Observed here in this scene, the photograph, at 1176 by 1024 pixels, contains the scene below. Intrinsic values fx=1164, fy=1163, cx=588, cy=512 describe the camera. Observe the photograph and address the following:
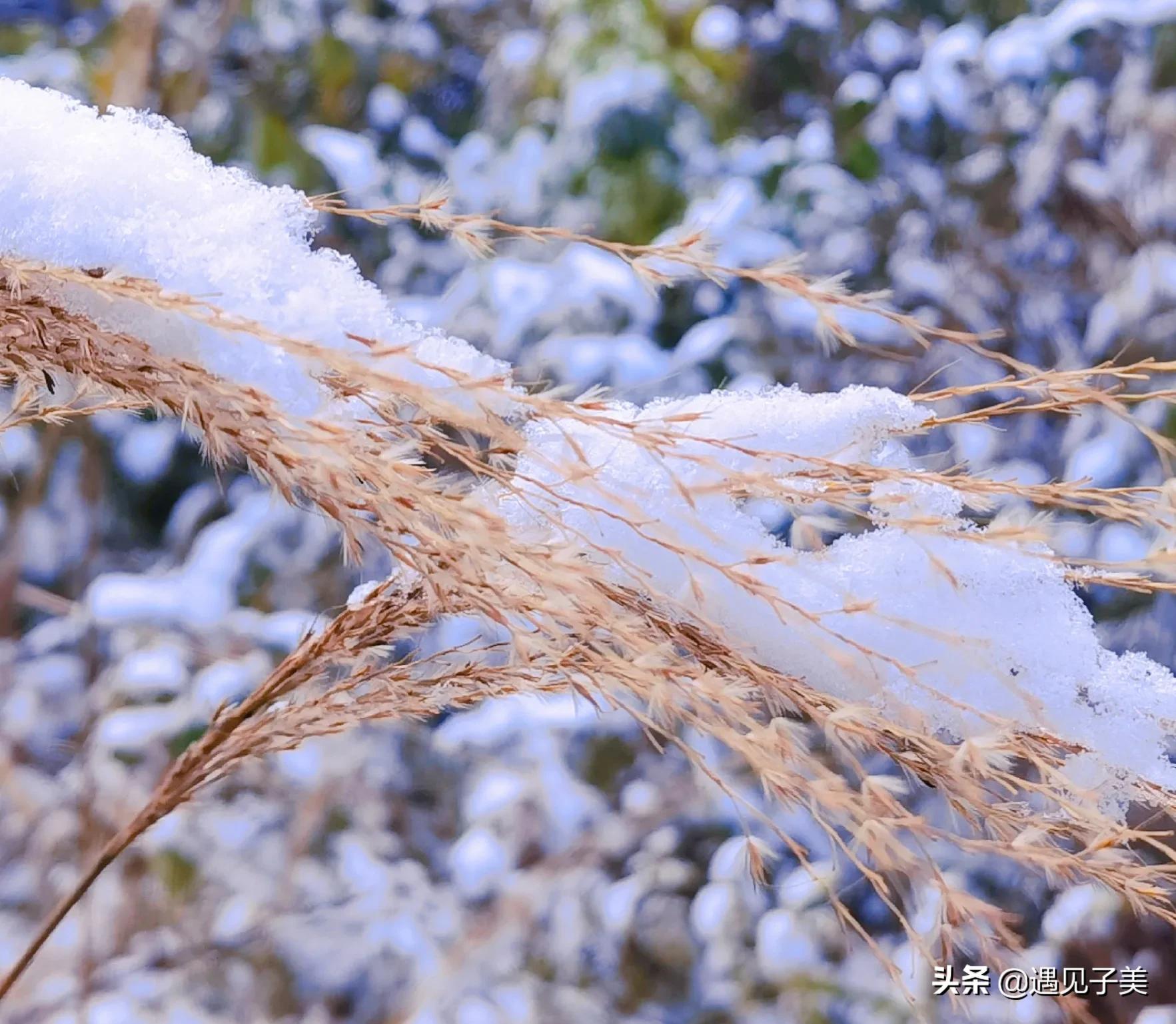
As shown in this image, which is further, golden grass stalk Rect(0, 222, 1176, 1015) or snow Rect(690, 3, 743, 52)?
snow Rect(690, 3, 743, 52)

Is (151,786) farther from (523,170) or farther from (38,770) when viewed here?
(523,170)

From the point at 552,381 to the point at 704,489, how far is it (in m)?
0.91

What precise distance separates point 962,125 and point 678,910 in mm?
1124

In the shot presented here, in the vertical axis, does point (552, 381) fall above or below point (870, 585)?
below

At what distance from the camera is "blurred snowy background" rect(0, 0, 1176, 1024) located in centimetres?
127

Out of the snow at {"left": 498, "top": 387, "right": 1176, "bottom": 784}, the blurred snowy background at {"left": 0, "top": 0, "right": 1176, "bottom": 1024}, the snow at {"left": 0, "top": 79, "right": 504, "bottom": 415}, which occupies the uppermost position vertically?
the snow at {"left": 0, "top": 79, "right": 504, "bottom": 415}

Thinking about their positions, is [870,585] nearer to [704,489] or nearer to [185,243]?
[704,489]

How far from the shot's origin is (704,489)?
0.36 m

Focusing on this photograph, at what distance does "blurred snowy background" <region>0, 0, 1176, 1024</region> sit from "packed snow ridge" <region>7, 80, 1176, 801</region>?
682 mm

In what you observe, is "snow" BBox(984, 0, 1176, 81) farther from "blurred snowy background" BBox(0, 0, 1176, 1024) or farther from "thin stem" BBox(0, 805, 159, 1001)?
"thin stem" BBox(0, 805, 159, 1001)

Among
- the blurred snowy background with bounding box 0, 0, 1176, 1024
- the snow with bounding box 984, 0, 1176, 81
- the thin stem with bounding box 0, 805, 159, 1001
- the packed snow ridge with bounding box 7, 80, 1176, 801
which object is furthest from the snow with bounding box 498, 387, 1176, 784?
the snow with bounding box 984, 0, 1176, 81

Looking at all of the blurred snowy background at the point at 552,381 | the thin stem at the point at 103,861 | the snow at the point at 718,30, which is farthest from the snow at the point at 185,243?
the snow at the point at 718,30

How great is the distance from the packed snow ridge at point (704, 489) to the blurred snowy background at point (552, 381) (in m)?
0.68

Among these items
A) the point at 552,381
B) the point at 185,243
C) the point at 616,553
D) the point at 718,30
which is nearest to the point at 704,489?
the point at 616,553
